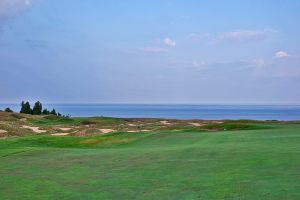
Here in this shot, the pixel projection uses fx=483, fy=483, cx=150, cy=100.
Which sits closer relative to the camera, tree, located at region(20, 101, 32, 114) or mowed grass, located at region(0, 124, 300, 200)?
mowed grass, located at region(0, 124, 300, 200)

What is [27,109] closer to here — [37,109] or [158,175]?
[37,109]

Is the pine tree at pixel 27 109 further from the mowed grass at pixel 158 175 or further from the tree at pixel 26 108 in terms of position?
the mowed grass at pixel 158 175

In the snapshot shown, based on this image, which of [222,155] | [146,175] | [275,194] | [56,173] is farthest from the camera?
[222,155]

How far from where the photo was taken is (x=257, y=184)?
432 inches

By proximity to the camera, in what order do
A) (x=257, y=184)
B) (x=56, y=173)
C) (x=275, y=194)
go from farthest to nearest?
(x=56, y=173), (x=257, y=184), (x=275, y=194)

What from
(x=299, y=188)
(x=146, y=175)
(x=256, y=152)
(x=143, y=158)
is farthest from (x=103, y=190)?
(x=256, y=152)

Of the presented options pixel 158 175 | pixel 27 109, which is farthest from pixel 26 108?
pixel 158 175

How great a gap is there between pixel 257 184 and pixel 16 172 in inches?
284

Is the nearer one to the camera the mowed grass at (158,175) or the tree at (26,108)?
the mowed grass at (158,175)

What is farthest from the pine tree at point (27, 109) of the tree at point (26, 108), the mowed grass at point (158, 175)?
the mowed grass at point (158, 175)

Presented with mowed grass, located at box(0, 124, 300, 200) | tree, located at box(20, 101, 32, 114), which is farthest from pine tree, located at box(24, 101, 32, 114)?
mowed grass, located at box(0, 124, 300, 200)

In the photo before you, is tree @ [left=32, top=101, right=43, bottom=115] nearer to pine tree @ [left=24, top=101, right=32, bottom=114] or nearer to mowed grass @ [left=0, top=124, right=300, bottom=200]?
pine tree @ [left=24, top=101, right=32, bottom=114]

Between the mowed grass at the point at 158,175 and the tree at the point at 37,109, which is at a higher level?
the tree at the point at 37,109

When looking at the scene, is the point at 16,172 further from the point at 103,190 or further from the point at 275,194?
the point at 275,194
